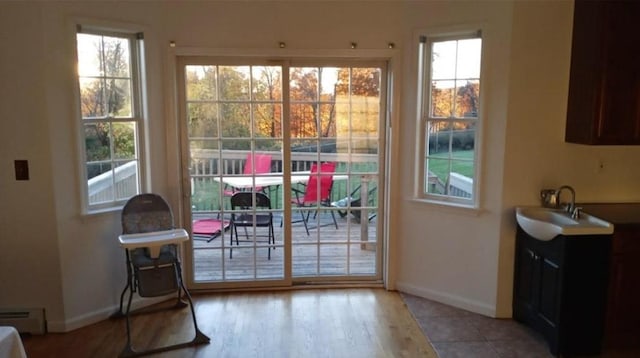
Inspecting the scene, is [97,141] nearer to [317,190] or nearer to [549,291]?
[317,190]

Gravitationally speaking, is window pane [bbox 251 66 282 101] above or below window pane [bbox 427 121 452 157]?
above

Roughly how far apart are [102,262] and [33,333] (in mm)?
648

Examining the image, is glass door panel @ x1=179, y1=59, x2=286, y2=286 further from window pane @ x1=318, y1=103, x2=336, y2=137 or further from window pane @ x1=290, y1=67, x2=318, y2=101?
window pane @ x1=318, y1=103, x2=336, y2=137

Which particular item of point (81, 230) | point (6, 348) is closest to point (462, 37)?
point (81, 230)

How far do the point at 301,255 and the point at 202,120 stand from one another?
147 centimetres

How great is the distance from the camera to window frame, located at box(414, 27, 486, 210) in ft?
12.6

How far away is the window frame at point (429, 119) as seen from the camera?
12.6ft

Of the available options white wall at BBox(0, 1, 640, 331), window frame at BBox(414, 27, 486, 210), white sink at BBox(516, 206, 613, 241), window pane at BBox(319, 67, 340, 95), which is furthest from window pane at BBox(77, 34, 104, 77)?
white sink at BBox(516, 206, 613, 241)

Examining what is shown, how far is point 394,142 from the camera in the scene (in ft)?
13.9

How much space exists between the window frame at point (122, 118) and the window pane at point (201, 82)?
0.38 metres

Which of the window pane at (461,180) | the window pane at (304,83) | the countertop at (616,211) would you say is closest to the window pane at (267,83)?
the window pane at (304,83)

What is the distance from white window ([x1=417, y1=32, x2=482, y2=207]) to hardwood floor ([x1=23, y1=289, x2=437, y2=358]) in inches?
40.6

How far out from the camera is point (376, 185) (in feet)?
14.6

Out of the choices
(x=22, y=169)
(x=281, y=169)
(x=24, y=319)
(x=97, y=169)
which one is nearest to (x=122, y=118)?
(x=97, y=169)
